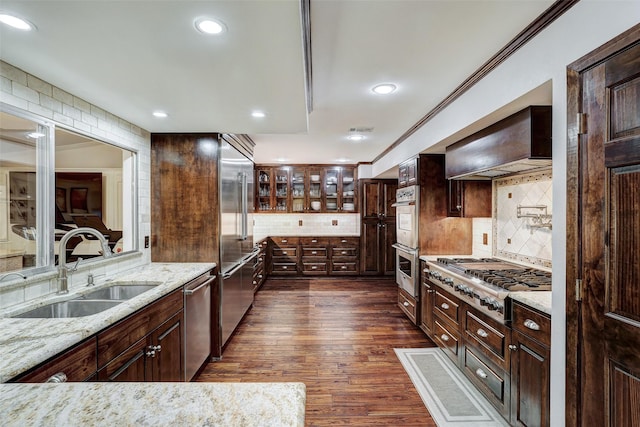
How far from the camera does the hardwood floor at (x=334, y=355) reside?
2162 mm

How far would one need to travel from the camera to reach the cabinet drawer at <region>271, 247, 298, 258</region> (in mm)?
6199

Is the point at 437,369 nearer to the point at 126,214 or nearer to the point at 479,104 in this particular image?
the point at 479,104

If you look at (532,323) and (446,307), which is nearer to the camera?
(532,323)

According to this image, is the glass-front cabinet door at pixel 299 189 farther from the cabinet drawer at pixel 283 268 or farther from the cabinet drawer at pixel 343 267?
the cabinet drawer at pixel 343 267

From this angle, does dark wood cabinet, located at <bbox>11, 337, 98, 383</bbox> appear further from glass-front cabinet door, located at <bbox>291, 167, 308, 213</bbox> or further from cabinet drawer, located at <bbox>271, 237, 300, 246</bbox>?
glass-front cabinet door, located at <bbox>291, 167, 308, 213</bbox>

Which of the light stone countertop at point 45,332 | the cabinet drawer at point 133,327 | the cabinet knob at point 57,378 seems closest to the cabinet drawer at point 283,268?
the cabinet drawer at point 133,327

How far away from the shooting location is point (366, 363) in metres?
2.78

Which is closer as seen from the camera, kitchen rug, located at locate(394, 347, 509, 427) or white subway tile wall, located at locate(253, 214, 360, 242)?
kitchen rug, located at locate(394, 347, 509, 427)

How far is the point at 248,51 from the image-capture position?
147 centimetres

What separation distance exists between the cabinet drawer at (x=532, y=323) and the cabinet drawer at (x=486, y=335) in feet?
0.58

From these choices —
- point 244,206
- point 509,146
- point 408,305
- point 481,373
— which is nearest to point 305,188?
point 244,206

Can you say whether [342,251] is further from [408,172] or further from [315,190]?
[408,172]

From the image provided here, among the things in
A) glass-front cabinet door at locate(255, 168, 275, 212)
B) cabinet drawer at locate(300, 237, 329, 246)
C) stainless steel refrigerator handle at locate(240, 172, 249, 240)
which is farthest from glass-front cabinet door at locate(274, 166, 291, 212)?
stainless steel refrigerator handle at locate(240, 172, 249, 240)

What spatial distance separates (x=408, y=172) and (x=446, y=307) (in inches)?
65.7
